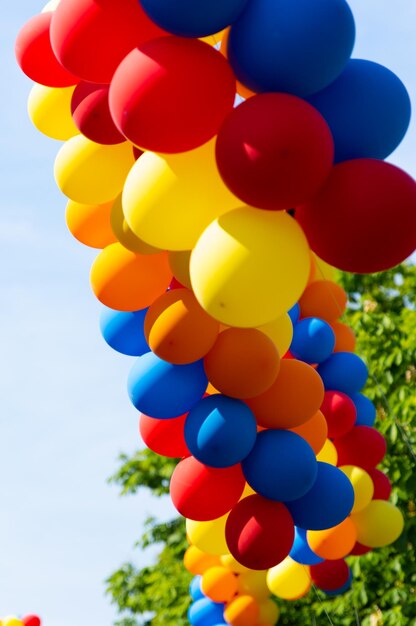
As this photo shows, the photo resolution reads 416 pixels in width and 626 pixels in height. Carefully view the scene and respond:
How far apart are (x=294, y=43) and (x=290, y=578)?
3.18 m

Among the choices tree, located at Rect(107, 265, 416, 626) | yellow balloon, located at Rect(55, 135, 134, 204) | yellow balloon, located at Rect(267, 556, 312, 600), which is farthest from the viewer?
tree, located at Rect(107, 265, 416, 626)

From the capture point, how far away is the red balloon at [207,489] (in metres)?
3.71

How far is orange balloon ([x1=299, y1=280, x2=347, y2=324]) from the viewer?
5.07 metres

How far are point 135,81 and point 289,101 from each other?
0.49 meters

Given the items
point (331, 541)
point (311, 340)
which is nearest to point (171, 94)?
point (311, 340)

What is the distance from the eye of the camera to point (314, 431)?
4020mm

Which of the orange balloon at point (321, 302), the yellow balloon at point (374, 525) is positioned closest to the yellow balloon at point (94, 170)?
the orange balloon at point (321, 302)

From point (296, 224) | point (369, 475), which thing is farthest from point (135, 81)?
point (369, 475)

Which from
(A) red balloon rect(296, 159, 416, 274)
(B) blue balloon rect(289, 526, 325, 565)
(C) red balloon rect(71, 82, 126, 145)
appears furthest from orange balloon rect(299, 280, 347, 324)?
(A) red balloon rect(296, 159, 416, 274)

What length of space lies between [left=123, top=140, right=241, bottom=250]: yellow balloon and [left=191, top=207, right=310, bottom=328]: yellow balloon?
0.52ft

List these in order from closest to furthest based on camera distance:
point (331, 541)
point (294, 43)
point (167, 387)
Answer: point (294, 43)
point (167, 387)
point (331, 541)

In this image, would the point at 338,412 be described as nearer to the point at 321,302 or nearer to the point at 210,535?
the point at 321,302

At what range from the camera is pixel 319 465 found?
3920 millimetres

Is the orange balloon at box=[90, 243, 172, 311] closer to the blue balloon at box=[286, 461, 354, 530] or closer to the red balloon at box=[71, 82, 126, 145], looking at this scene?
the red balloon at box=[71, 82, 126, 145]
